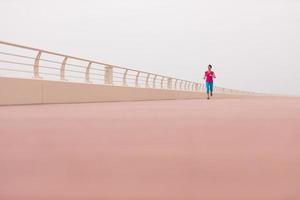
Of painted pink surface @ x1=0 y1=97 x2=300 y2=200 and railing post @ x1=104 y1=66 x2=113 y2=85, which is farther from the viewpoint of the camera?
railing post @ x1=104 y1=66 x2=113 y2=85

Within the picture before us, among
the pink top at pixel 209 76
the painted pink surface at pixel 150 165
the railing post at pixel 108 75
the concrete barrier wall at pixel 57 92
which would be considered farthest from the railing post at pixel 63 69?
the pink top at pixel 209 76

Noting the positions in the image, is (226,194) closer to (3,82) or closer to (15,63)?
Result: (3,82)

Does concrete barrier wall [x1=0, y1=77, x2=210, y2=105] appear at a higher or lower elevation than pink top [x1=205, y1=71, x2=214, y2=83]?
lower

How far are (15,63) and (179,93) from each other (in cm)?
1568

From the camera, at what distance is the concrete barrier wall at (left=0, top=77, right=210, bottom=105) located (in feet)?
35.0

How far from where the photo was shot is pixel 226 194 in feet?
6.49

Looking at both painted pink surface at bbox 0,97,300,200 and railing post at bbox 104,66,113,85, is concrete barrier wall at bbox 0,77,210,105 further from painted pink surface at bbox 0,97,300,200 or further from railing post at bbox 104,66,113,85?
painted pink surface at bbox 0,97,300,200

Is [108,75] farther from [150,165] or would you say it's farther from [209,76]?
[150,165]

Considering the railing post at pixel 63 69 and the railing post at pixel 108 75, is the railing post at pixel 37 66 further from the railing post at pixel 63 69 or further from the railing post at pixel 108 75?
the railing post at pixel 108 75

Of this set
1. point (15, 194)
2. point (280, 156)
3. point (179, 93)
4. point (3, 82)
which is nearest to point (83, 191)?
point (15, 194)

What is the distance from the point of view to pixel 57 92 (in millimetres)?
12680

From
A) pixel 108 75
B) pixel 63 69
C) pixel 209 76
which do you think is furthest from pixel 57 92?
pixel 209 76

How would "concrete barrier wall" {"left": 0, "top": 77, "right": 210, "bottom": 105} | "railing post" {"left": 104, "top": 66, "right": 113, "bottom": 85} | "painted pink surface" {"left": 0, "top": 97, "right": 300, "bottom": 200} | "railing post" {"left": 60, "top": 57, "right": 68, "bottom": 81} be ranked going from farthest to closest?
1. "railing post" {"left": 104, "top": 66, "right": 113, "bottom": 85}
2. "railing post" {"left": 60, "top": 57, "right": 68, "bottom": 81}
3. "concrete barrier wall" {"left": 0, "top": 77, "right": 210, "bottom": 105}
4. "painted pink surface" {"left": 0, "top": 97, "right": 300, "bottom": 200}

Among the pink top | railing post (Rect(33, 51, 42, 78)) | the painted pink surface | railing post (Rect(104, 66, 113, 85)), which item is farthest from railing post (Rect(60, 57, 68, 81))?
the pink top
